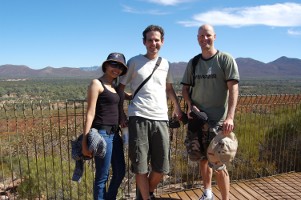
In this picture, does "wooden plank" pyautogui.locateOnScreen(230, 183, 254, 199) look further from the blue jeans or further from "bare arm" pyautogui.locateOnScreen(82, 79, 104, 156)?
"bare arm" pyautogui.locateOnScreen(82, 79, 104, 156)

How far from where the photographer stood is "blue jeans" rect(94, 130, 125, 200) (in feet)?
10.9

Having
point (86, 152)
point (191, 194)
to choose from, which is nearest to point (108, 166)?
point (86, 152)

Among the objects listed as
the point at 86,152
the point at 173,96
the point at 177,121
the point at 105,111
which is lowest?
the point at 86,152

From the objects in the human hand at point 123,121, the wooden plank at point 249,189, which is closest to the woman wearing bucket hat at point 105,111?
the human hand at point 123,121

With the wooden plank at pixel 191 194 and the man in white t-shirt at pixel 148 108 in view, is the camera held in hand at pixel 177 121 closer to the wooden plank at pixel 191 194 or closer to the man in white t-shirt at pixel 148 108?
the man in white t-shirt at pixel 148 108

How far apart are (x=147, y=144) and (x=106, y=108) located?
0.64 metres

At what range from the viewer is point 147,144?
3.54 metres

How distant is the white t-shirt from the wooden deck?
1.66 metres

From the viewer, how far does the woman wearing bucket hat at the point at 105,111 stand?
123 inches

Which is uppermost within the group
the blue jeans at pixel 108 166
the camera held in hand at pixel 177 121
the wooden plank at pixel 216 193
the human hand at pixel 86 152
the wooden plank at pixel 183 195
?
the camera held in hand at pixel 177 121

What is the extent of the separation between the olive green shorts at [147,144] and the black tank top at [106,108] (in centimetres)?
28

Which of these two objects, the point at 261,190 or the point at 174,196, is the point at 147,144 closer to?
the point at 174,196

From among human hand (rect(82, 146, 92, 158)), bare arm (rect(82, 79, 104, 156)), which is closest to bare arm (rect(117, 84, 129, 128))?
bare arm (rect(82, 79, 104, 156))

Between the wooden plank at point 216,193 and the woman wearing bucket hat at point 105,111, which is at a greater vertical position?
the woman wearing bucket hat at point 105,111
